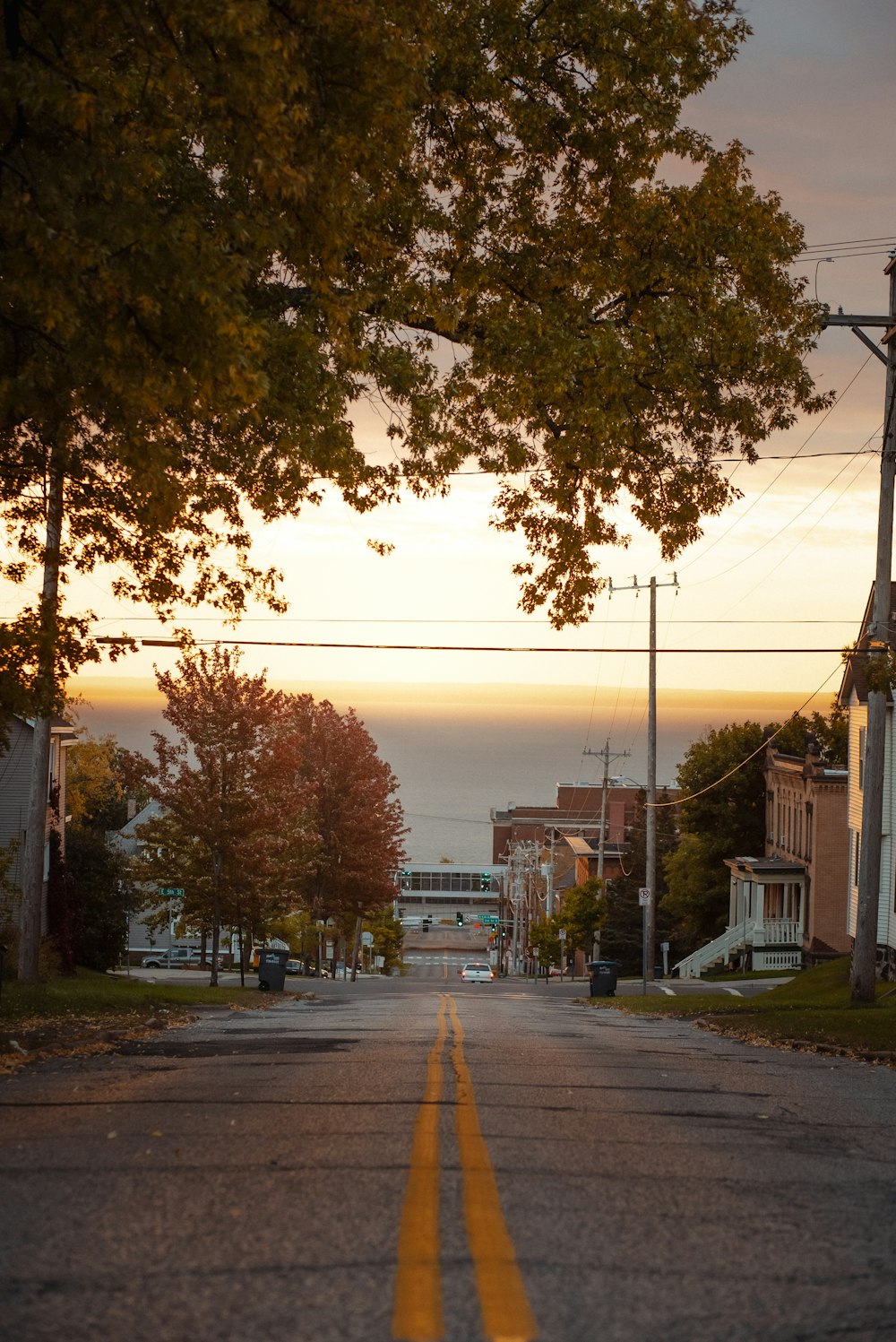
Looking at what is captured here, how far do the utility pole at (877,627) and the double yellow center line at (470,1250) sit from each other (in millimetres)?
16662

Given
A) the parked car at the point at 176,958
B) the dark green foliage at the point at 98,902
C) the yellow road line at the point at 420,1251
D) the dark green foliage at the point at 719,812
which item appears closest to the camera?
the yellow road line at the point at 420,1251

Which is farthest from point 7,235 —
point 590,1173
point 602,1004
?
point 602,1004

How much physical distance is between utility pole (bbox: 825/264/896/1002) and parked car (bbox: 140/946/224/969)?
5951 cm

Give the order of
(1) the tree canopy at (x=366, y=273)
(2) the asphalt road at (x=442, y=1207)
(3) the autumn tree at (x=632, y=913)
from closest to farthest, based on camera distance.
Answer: (2) the asphalt road at (x=442, y=1207), (1) the tree canopy at (x=366, y=273), (3) the autumn tree at (x=632, y=913)

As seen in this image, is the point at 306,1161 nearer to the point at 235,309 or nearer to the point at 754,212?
the point at 235,309

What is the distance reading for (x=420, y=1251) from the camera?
17.8 feet

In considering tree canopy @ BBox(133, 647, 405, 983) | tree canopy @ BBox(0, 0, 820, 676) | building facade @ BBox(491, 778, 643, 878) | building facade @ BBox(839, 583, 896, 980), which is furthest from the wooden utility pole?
building facade @ BBox(491, 778, 643, 878)

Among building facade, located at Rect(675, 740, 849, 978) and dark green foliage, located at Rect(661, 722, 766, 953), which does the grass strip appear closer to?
building facade, located at Rect(675, 740, 849, 978)

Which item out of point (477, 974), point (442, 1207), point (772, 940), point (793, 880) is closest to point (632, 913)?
point (477, 974)

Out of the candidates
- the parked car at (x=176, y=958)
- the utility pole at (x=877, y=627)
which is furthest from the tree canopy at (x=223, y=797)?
the parked car at (x=176, y=958)

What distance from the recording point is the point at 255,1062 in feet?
43.0

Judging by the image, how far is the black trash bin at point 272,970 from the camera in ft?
128

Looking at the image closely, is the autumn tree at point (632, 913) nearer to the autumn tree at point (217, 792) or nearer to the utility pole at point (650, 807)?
the utility pole at point (650, 807)

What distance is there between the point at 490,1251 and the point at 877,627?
20.3 m
